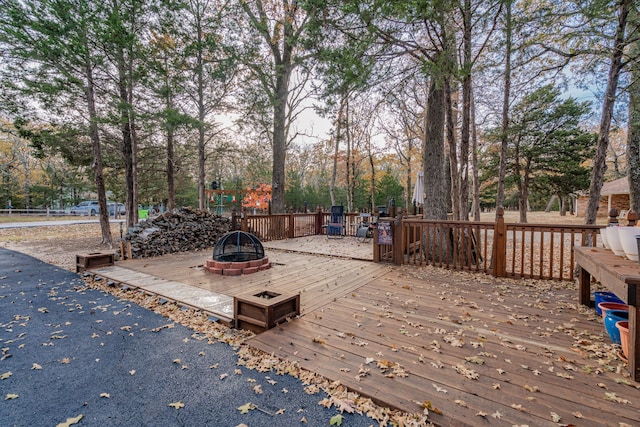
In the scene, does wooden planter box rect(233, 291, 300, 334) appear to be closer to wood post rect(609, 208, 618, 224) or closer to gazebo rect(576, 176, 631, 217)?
wood post rect(609, 208, 618, 224)

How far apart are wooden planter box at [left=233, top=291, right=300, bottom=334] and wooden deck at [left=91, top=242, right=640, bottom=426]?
0.12 m

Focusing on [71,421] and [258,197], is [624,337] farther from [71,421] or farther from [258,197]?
[258,197]

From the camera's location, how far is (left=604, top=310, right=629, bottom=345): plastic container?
2.29m

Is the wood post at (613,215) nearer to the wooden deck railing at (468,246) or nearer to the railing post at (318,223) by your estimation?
the wooden deck railing at (468,246)

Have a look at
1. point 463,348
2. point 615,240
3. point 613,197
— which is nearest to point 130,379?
point 463,348

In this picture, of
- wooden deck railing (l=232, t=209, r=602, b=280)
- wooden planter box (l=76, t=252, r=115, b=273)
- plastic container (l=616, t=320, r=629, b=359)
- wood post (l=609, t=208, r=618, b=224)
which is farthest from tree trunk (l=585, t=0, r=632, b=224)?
wooden planter box (l=76, t=252, r=115, b=273)

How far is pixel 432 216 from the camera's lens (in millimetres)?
6211

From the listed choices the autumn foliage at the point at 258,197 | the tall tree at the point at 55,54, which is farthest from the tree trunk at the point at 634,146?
the autumn foliage at the point at 258,197

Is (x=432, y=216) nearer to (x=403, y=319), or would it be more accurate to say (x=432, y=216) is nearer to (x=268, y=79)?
(x=403, y=319)

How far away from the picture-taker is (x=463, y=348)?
2.30 m

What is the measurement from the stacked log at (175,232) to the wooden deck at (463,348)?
2.92 m

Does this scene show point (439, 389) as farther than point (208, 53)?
No

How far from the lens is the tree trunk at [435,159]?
6.13 metres

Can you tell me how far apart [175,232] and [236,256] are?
2.93 m
